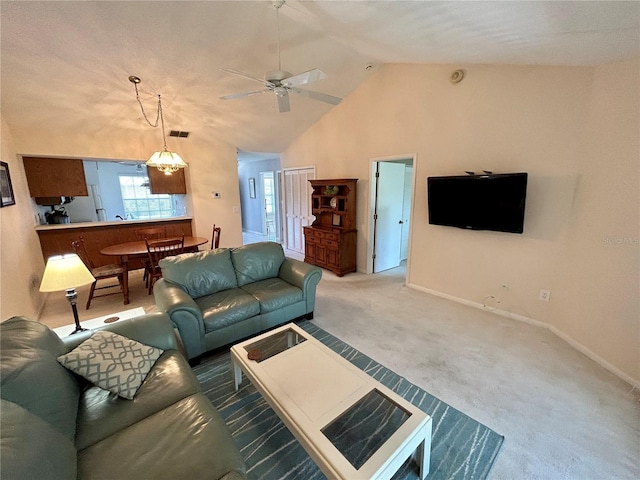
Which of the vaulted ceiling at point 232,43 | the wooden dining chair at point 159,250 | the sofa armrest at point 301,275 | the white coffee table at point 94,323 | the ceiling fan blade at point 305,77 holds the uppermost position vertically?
the vaulted ceiling at point 232,43

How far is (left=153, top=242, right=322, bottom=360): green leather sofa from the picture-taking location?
2268 millimetres

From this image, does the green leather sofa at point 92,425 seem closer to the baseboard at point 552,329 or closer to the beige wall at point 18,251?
the beige wall at point 18,251

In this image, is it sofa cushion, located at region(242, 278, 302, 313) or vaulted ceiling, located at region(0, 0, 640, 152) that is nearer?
vaulted ceiling, located at region(0, 0, 640, 152)

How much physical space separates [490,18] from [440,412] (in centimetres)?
281

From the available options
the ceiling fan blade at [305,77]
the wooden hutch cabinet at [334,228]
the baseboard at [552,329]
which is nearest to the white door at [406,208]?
the wooden hutch cabinet at [334,228]

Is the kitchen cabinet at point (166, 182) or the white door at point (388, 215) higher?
the kitchen cabinet at point (166, 182)

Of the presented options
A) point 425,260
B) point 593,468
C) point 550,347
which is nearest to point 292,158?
point 425,260

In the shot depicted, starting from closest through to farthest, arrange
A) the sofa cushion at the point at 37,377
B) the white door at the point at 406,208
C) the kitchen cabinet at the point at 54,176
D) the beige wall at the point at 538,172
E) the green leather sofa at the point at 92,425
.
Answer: the green leather sofa at the point at 92,425 < the sofa cushion at the point at 37,377 < the beige wall at the point at 538,172 < the kitchen cabinet at the point at 54,176 < the white door at the point at 406,208

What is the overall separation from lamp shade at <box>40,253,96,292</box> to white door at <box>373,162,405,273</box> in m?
3.86

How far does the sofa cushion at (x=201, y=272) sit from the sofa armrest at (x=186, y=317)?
29cm

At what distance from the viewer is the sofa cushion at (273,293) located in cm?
269

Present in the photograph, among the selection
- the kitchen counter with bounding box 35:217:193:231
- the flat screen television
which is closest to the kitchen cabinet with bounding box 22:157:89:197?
the kitchen counter with bounding box 35:217:193:231

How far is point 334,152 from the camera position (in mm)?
4938

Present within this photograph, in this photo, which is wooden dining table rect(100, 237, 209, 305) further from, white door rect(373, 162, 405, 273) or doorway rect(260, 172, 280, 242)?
doorway rect(260, 172, 280, 242)
